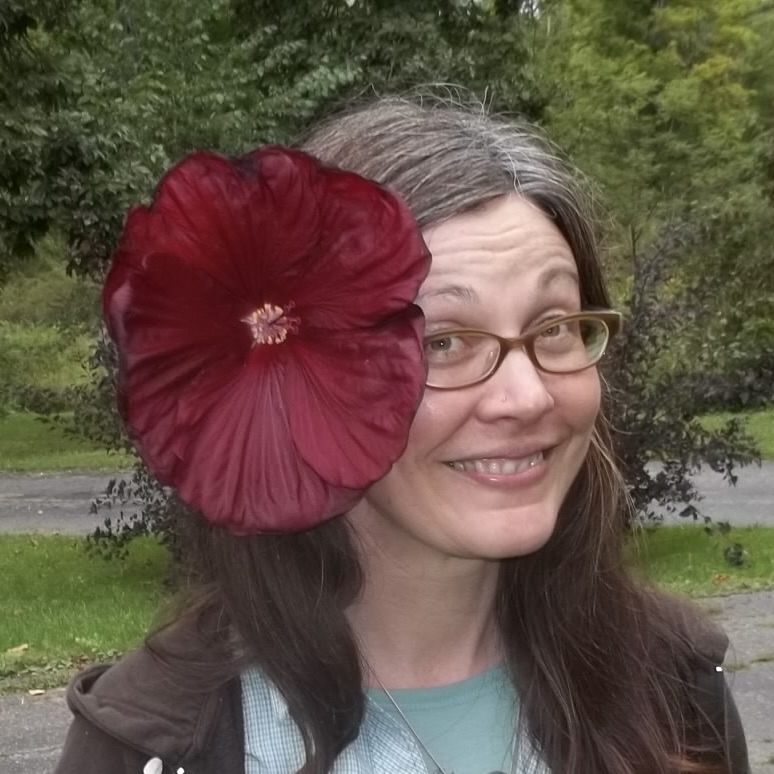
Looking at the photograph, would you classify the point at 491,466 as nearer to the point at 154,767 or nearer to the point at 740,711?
the point at 154,767

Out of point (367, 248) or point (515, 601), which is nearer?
point (367, 248)

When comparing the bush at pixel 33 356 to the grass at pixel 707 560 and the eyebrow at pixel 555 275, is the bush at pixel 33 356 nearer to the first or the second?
the grass at pixel 707 560

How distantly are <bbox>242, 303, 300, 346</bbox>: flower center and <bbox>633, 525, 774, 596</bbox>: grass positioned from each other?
566cm

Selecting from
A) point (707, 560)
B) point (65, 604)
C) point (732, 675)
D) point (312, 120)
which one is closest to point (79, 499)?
point (65, 604)

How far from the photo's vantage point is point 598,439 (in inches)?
82.0

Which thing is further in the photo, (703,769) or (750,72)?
(750,72)

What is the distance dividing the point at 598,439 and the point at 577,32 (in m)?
23.2

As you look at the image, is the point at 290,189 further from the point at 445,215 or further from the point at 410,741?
the point at 410,741

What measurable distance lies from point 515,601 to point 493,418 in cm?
46

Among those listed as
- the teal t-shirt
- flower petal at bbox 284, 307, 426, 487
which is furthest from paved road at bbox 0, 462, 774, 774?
flower petal at bbox 284, 307, 426, 487

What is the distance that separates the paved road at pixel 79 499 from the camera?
1166cm

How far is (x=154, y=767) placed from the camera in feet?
5.32

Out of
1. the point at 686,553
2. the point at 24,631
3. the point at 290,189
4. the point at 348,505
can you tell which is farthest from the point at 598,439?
the point at 686,553

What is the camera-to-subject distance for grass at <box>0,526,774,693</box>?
6.58 meters
